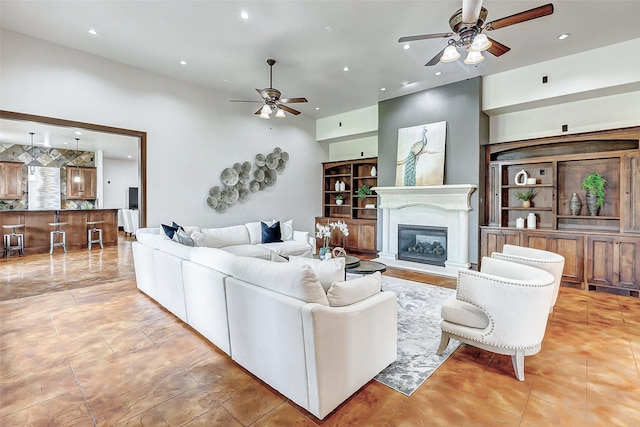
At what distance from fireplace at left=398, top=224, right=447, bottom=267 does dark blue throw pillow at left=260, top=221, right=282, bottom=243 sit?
2.70 meters

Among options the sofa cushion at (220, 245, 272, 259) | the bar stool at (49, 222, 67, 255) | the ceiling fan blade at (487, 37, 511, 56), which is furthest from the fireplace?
the bar stool at (49, 222, 67, 255)

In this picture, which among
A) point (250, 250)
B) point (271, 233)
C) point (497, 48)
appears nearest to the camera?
point (497, 48)

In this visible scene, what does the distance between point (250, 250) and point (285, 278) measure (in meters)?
3.56

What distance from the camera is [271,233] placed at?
6.06 m

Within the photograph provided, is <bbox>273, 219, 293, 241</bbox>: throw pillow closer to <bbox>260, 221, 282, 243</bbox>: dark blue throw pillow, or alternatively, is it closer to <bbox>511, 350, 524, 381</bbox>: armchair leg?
<bbox>260, 221, 282, 243</bbox>: dark blue throw pillow

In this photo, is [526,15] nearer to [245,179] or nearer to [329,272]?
[329,272]

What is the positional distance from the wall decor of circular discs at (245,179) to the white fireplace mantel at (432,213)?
8.51 ft

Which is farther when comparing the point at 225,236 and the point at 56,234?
the point at 56,234

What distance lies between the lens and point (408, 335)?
10.00 feet

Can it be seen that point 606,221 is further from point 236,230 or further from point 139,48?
point 139,48

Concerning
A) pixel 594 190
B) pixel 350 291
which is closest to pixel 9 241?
pixel 350 291

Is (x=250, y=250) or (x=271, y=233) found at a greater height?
(x=271, y=233)

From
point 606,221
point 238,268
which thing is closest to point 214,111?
point 238,268

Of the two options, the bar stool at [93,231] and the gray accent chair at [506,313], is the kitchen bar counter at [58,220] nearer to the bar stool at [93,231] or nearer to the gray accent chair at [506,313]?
the bar stool at [93,231]
